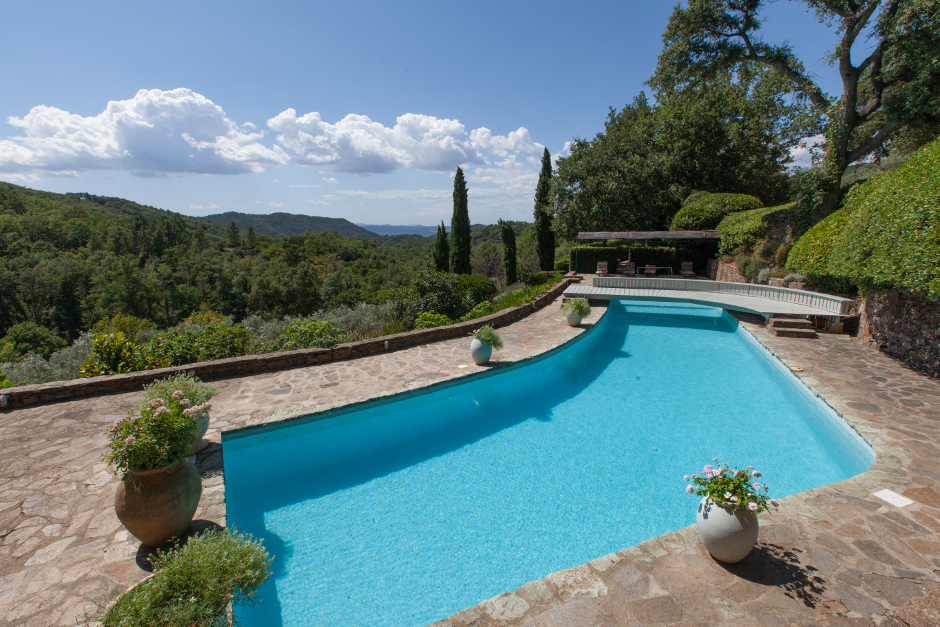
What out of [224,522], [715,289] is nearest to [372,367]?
[224,522]

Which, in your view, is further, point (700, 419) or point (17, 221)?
point (17, 221)

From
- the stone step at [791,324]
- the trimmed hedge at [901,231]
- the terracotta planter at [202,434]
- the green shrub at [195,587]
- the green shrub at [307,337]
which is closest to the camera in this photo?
the green shrub at [195,587]

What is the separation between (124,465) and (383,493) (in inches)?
99.3

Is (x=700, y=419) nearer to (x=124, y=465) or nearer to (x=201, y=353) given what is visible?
(x=124, y=465)

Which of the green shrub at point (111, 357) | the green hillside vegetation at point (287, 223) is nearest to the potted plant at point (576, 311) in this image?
the green shrub at point (111, 357)

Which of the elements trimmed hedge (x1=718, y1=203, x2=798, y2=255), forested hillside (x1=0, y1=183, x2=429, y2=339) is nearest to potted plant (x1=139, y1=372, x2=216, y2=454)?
trimmed hedge (x1=718, y1=203, x2=798, y2=255)

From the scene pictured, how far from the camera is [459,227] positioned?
27766mm

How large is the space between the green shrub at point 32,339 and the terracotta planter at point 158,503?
154ft

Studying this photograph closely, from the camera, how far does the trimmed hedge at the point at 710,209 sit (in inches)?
686

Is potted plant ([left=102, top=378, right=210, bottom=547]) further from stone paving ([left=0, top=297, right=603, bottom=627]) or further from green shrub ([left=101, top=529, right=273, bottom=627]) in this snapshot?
green shrub ([left=101, top=529, right=273, bottom=627])

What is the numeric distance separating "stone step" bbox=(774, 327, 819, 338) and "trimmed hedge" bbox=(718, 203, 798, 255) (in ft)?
22.7

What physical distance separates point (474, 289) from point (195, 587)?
12698mm

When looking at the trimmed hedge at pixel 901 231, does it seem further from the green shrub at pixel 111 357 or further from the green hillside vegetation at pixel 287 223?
the green hillside vegetation at pixel 287 223

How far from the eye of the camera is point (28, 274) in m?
42.9
